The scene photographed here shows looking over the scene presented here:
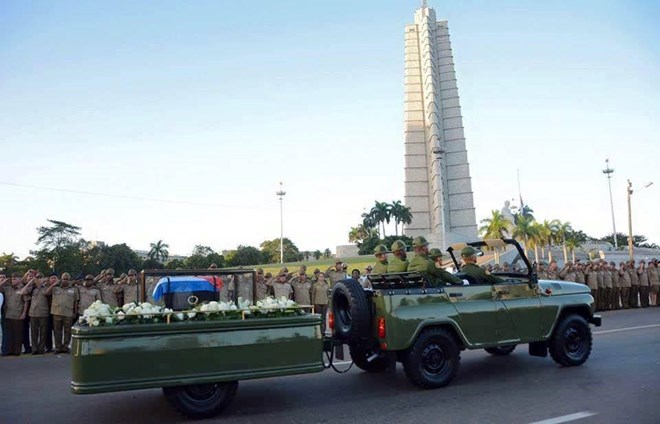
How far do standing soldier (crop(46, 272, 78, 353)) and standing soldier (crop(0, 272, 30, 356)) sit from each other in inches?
23.9

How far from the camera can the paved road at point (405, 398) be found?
20.9 ft

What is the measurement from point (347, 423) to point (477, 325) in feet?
9.14

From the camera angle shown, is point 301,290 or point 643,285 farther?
point 643,285

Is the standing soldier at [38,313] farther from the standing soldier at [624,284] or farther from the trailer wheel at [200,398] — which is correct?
the standing soldier at [624,284]

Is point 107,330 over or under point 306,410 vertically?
over

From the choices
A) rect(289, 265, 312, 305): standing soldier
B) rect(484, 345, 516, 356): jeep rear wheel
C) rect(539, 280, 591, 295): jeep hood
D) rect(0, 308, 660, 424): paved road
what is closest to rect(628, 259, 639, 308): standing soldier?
rect(289, 265, 312, 305): standing soldier

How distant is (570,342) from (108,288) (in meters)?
10.9

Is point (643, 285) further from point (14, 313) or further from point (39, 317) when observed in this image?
point (14, 313)

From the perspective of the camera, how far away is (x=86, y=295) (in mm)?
13227

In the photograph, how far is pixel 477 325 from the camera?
26.2 feet

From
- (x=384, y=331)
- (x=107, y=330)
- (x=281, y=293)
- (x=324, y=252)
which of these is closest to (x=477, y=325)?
(x=384, y=331)

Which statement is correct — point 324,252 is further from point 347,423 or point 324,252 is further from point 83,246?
point 347,423

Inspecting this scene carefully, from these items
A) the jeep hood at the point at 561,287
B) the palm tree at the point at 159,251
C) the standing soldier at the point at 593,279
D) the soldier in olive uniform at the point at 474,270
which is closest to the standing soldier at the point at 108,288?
the soldier in olive uniform at the point at 474,270

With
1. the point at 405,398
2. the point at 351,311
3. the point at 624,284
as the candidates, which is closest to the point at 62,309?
the point at 351,311
